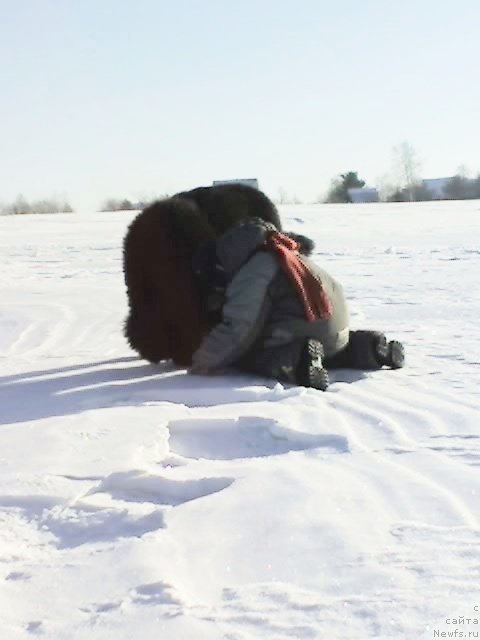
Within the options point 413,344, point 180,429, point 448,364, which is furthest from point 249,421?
point 413,344

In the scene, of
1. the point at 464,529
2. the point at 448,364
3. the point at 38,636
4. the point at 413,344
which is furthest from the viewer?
the point at 413,344

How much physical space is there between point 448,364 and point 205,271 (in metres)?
1.29

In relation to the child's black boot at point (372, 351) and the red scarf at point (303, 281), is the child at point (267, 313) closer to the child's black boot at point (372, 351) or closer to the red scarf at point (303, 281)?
the red scarf at point (303, 281)

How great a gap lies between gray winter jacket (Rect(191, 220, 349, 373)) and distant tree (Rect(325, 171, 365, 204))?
5147 cm

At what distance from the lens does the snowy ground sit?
1.78 m

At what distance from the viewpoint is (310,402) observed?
142 inches

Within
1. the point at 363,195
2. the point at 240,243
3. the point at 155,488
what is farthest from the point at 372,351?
the point at 363,195

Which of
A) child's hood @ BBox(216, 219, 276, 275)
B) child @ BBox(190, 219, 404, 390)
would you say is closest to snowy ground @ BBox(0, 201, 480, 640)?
child @ BBox(190, 219, 404, 390)

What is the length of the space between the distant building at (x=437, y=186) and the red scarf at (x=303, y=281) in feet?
194

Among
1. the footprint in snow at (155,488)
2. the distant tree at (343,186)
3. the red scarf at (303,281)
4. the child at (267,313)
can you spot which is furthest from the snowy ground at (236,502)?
the distant tree at (343,186)

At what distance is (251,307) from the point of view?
13.5 feet

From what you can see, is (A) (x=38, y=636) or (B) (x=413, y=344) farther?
(B) (x=413, y=344)

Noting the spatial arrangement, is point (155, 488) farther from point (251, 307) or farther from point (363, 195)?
point (363, 195)

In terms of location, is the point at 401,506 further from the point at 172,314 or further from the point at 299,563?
the point at 172,314
